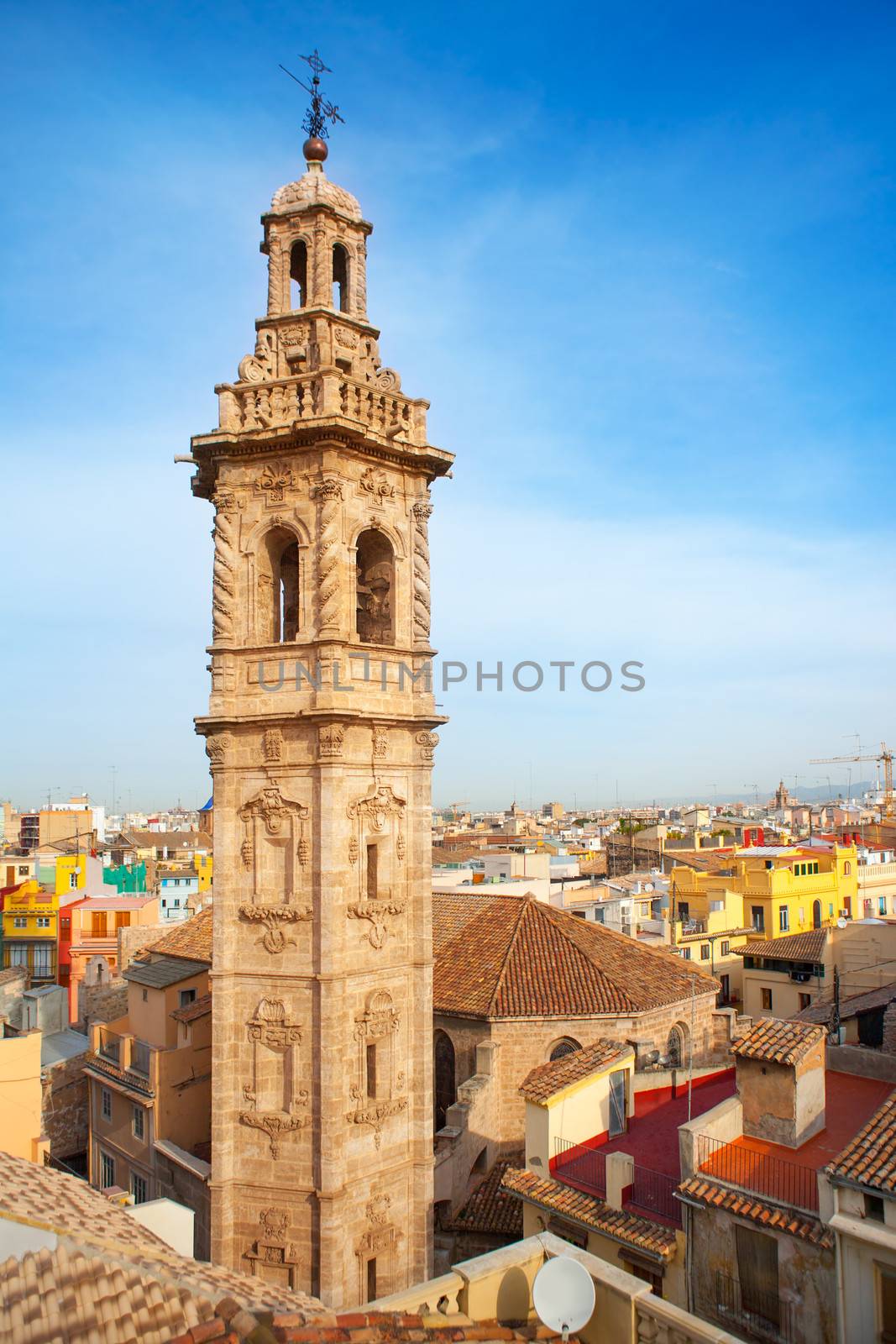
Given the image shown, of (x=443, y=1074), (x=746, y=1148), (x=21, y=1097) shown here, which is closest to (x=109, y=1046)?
(x=21, y=1097)

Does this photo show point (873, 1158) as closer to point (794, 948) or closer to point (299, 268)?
point (299, 268)

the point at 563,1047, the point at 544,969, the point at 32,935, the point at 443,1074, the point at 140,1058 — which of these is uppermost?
the point at 544,969

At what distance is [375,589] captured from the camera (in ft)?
63.3

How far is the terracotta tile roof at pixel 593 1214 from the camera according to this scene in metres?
14.4

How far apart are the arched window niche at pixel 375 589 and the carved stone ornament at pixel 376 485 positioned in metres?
0.77

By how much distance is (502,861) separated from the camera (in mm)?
61000

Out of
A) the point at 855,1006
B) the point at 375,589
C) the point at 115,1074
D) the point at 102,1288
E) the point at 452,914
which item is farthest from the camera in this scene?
the point at 452,914

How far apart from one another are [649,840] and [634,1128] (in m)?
67.2

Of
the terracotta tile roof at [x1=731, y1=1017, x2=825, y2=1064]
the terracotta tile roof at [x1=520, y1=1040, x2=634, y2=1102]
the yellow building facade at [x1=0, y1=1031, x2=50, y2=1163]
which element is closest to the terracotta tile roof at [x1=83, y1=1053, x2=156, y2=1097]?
the yellow building facade at [x1=0, y1=1031, x2=50, y2=1163]

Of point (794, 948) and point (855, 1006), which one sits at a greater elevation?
point (855, 1006)

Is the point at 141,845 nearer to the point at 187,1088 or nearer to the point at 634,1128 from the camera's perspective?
the point at 187,1088

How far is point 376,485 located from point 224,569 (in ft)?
10.2

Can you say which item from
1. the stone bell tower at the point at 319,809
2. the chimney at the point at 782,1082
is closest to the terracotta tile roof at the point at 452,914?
the stone bell tower at the point at 319,809

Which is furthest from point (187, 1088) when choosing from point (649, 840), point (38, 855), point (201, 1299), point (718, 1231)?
point (649, 840)
